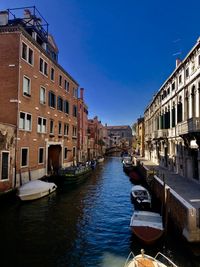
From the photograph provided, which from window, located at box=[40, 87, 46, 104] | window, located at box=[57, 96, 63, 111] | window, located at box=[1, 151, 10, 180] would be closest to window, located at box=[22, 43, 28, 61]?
window, located at box=[40, 87, 46, 104]

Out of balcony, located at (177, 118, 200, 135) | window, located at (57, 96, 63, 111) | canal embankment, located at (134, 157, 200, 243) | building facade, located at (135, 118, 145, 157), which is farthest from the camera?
building facade, located at (135, 118, 145, 157)

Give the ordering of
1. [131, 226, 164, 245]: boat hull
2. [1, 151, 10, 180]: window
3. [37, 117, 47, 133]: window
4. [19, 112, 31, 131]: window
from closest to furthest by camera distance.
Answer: [131, 226, 164, 245]: boat hull, [1, 151, 10, 180]: window, [19, 112, 31, 131]: window, [37, 117, 47, 133]: window

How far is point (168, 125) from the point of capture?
2777cm

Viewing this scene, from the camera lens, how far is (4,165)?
17781 millimetres

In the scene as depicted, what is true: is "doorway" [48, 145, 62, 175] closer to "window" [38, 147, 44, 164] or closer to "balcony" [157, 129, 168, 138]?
"window" [38, 147, 44, 164]

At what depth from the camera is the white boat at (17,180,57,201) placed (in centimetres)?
1736

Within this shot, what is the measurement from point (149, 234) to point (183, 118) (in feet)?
43.2

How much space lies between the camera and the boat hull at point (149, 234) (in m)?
10.8

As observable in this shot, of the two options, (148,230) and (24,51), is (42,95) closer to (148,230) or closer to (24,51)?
(24,51)

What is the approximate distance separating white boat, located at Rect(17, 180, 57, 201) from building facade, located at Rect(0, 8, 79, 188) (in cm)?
190

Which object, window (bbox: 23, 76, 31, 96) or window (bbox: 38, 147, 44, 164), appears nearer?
window (bbox: 23, 76, 31, 96)

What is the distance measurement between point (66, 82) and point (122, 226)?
24.0 meters

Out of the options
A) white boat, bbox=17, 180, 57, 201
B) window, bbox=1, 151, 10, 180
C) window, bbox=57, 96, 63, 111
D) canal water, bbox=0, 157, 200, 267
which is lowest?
canal water, bbox=0, 157, 200, 267

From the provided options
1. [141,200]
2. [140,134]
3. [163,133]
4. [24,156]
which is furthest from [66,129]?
[140,134]
